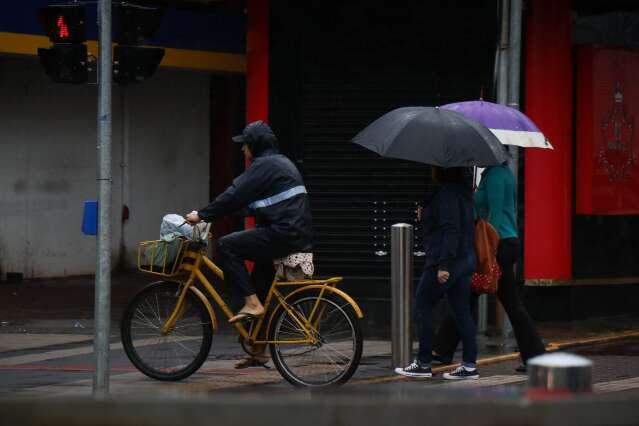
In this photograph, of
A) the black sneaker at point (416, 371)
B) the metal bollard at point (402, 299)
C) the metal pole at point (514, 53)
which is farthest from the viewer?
the metal pole at point (514, 53)

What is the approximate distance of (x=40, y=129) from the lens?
17.2 metres

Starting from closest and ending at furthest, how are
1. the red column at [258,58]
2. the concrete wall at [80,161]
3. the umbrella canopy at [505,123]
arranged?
the umbrella canopy at [505,123]
the red column at [258,58]
the concrete wall at [80,161]

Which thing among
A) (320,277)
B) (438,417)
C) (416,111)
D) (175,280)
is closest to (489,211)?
(416,111)

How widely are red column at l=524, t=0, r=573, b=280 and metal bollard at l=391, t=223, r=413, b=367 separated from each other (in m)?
3.51

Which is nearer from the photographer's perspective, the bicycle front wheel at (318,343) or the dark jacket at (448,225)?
the bicycle front wheel at (318,343)

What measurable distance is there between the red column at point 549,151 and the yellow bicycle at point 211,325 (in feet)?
14.7

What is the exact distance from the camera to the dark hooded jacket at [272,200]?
9.23 metres

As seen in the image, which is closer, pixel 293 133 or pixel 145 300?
pixel 145 300

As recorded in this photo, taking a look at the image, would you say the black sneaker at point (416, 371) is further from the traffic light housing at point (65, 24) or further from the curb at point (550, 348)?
the traffic light housing at point (65, 24)

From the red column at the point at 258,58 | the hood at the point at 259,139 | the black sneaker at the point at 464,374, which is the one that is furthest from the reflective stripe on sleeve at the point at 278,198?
the red column at the point at 258,58

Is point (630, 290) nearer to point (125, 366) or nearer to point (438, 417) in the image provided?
point (125, 366)

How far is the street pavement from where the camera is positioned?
30.6 feet

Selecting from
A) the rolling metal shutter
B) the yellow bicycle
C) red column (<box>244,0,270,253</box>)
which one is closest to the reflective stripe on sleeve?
the yellow bicycle

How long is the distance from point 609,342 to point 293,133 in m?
3.76
